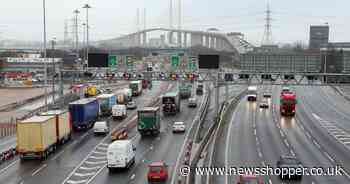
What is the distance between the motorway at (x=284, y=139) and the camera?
34656mm

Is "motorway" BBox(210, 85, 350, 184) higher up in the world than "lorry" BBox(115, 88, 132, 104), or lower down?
lower down

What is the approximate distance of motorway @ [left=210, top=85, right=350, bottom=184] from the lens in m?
34.7

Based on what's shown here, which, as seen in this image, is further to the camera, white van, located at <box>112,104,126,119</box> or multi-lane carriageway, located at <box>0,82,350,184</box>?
white van, located at <box>112,104,126,119</box>

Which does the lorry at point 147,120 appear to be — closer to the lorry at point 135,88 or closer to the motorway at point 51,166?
the motorway at point 51,166

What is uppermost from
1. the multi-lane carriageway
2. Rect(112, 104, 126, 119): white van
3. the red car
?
Rect(112, 104, 126, 119): white van

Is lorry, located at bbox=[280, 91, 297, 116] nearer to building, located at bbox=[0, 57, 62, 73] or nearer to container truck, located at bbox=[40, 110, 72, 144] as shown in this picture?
container truck, located at bbox=[40, 110, 72, 144]

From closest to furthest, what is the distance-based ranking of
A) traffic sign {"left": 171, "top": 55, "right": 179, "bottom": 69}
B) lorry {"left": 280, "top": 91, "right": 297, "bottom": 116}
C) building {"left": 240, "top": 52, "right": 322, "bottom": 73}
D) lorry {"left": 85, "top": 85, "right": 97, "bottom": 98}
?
traffic sign {"left": 171, "top": 55, "right": 179, "bottom": 69} < lorry {"left": 280, "top": 91, "right": 297, "bottom": 116} < lorry {"left": 85, "top": 85, "right": 97, "bottom": 98} < building {"left": 240, "top": 52, "right": 322, "bottom": 73}

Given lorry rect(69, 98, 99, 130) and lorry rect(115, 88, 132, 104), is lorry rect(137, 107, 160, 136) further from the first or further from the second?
lorry rect(115, 88, 132, 104)

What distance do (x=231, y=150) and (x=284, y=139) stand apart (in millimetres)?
8382

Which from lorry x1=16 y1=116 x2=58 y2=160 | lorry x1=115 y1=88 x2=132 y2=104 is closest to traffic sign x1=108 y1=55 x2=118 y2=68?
lorry x1=115 y1=88 x2=132 y2=104

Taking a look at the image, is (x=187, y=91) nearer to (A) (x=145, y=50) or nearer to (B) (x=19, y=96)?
(B) (x=19, y=96)

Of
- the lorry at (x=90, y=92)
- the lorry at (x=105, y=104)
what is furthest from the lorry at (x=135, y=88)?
the lorry at (x=105, y=104)

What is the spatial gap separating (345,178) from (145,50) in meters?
133

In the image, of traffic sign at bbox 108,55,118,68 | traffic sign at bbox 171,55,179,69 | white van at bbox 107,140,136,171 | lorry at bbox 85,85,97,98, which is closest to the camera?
white van at bbox 107,140,136,171
